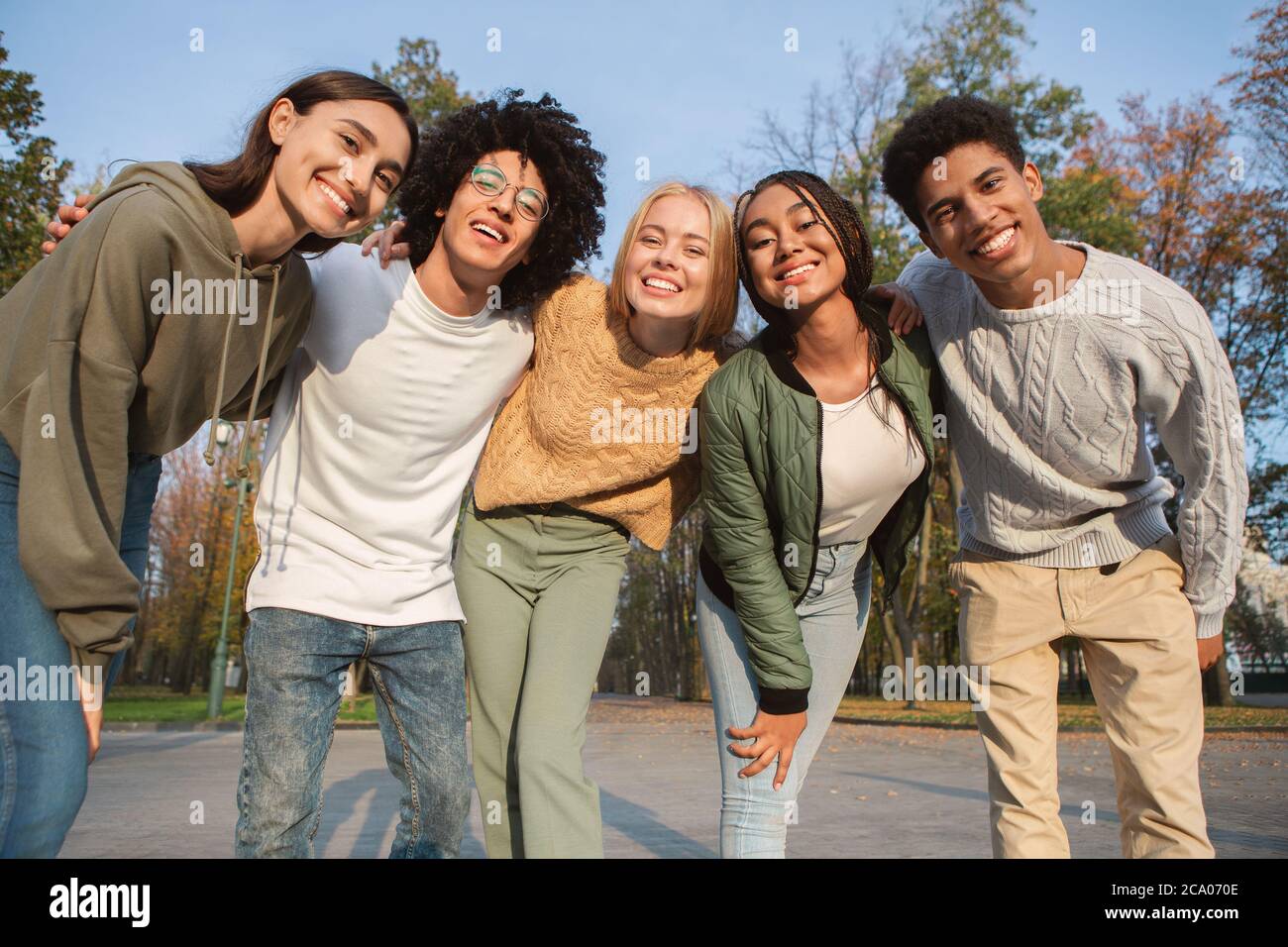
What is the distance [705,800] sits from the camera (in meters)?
8.09

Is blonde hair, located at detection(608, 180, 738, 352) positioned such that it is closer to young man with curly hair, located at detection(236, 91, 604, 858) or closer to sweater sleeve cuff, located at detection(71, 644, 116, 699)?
young man with curly hair, located at detection(236, 91, 604, 858)

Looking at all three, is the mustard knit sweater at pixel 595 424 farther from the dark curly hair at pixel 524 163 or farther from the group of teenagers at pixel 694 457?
the dark curly hair at pixel 524 163

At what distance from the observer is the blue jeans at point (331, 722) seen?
2.90 m

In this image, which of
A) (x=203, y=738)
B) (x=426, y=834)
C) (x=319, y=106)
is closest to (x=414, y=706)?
(x=426, y=834)

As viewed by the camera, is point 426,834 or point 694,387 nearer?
point 426,834

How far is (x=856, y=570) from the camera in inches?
139

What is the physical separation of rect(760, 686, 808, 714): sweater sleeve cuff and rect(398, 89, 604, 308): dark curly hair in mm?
1667

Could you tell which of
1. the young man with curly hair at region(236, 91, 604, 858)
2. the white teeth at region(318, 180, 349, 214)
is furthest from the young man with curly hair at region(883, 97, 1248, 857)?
the white teeth at region(318, 180, 349, 214)

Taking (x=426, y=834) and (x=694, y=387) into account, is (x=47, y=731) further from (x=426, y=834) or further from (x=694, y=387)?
(x=694, y=387)

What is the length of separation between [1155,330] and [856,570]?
4.12 feet

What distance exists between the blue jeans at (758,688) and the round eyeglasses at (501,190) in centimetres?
146

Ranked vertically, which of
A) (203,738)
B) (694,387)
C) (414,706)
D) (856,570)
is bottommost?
(203,738)

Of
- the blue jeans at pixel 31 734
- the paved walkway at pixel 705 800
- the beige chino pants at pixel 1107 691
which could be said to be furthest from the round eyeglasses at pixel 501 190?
the paved walkway at pixel 705 800

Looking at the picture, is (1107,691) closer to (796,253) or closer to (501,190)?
(796,253)
